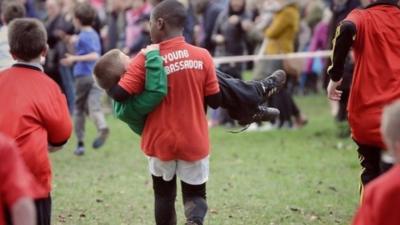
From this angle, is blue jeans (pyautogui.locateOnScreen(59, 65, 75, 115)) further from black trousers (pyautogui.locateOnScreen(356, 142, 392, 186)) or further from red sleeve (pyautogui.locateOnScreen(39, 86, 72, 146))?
red sleeve (pyautogui.locateOnScreen(39, 86, 72, 146))

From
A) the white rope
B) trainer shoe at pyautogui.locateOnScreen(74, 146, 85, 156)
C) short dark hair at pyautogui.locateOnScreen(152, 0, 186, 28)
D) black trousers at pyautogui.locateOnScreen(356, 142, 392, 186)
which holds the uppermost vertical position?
short dark hair at pyautogui.locateOnScreen(152, 0, 186, 28)

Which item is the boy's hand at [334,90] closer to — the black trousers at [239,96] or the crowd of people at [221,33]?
the black trousers at [239,96]

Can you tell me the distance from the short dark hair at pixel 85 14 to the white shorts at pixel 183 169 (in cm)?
540

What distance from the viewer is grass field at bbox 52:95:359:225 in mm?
8109

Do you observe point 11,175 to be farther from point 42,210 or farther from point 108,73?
point 108,73

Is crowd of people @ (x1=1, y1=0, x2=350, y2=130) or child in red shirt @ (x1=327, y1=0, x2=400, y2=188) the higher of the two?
child in red shirt @ (x1=327, y1=0, x2=400, y2=188)

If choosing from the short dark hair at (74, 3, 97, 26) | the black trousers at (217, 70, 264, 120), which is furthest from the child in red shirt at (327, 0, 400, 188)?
the short dark hair at (74, 3, 97, 26)

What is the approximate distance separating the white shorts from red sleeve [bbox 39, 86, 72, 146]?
1072mm

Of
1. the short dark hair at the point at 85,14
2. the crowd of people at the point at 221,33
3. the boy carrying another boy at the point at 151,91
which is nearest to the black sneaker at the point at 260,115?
the boy carrying another boy at the point at 151,91

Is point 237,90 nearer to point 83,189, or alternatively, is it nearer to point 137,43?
point 83,189

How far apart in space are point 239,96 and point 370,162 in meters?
1.05

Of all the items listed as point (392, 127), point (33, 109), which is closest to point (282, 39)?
point (33, 109)

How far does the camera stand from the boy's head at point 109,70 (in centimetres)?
629

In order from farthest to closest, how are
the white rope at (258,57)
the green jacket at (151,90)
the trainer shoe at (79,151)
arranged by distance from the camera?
1. the white rope at (258,57)
2. the trainer shoe at (79,151)
3. the green jacket at (151,90)
